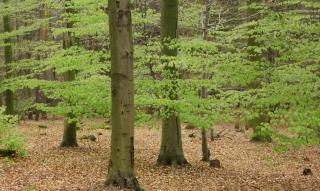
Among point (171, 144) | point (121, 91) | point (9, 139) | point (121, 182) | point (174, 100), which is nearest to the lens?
point (121, 91)

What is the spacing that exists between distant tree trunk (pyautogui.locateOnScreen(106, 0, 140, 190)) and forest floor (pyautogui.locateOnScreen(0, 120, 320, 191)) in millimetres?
773

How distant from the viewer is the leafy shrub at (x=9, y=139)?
45.1 ft

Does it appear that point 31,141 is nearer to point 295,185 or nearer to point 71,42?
point 71,42

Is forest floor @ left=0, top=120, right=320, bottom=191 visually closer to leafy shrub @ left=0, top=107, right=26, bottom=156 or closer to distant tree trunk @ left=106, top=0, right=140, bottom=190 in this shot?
leafy shrub @ left=0, top=107, right=26, bottom=156

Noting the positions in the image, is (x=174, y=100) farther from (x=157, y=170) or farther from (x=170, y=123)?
(x=157, y=170)

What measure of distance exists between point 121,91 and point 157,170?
5211mm

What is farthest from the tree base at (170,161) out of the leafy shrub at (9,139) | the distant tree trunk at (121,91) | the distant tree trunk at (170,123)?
the distant tree trunk at (121,91)

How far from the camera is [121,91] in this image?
9227 mm

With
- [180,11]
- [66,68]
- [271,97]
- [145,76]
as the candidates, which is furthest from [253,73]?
[180,11]

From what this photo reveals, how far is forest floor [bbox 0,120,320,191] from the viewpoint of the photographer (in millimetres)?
11477

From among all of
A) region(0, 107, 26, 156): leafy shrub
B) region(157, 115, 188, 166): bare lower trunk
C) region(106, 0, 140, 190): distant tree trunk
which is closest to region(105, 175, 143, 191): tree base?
region(106, 0, 140, 190): distant tree trunk

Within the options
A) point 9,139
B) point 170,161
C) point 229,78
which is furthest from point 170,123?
point 9,139

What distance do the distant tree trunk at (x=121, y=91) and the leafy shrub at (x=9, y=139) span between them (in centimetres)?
583

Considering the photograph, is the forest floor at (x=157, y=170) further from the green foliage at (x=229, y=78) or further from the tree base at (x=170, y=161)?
the green foliage at (x=229, y=78)
